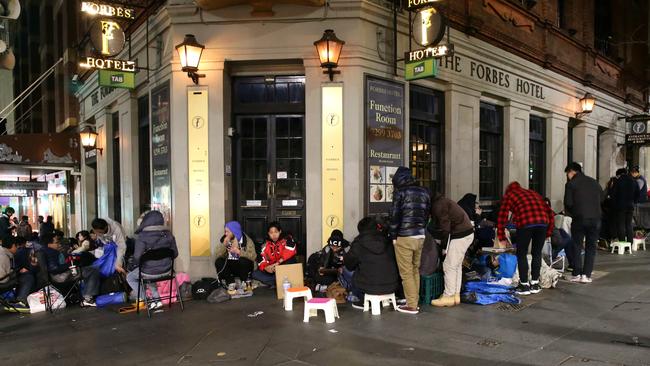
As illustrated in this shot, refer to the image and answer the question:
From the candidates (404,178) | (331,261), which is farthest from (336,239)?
→ (404,178)

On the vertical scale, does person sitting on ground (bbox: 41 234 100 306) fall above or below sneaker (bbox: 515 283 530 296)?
above

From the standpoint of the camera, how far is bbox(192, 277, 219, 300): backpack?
7680mm

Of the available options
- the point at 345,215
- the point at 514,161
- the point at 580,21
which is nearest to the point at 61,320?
the point at 345,215

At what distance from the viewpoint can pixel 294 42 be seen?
8.59 metres

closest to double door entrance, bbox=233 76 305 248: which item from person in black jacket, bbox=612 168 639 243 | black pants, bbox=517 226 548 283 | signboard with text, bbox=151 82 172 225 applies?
signboard with text, bbox=151 82 172 225

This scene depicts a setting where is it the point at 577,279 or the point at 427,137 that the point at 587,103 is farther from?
the point at 577,279

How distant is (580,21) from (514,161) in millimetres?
6756

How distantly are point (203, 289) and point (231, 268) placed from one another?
0.55 meters

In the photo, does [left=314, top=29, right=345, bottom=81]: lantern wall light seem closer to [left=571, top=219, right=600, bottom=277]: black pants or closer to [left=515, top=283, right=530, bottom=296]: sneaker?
[left=515, top=283, right=530, bottom=296]: sneaker

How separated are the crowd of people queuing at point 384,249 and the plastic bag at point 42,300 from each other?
0.68 feet

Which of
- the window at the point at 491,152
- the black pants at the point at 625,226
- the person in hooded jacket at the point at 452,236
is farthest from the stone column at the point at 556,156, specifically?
the person in hooded jacket at the point at 452,236

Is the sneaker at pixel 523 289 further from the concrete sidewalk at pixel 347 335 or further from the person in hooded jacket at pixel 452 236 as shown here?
the person in hooded jacket at pixel 452 236

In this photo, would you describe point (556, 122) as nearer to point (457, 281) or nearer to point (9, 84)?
point (457, 281)

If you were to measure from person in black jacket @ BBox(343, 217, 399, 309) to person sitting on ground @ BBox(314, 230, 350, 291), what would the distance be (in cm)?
115
